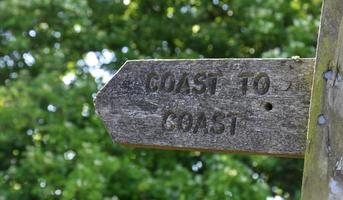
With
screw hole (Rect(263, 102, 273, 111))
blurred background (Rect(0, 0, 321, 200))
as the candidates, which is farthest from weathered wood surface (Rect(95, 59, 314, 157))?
blurred background (Rect(0, 0, 321, 200))

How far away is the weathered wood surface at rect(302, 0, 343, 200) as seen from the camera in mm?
1816

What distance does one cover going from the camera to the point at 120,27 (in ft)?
22.3

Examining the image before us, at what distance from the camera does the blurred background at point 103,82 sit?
5.62 metres

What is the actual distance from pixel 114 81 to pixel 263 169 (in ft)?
12.9

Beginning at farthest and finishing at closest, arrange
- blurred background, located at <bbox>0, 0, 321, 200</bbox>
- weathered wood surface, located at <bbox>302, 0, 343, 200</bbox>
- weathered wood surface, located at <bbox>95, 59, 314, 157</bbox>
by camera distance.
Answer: blurred background, located at <bbox>0, 0, 321, 200</bbox> → weathered wood surface, located at <bbox>95, 59, 314, 157</bbox> → weathered wood surface, located at <bbox>302, 0, 343, 200</bbox>

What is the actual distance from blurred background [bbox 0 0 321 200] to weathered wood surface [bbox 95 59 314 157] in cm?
323

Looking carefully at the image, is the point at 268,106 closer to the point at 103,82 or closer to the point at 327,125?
the point at 327,125

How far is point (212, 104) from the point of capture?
202cm

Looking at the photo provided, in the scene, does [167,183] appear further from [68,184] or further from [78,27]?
[78,27]

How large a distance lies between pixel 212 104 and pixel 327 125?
0.31 meters

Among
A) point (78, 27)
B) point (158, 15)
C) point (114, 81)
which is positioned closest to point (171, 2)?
point (158, 15)

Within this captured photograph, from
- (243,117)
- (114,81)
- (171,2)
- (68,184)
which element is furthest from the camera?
(171,2)

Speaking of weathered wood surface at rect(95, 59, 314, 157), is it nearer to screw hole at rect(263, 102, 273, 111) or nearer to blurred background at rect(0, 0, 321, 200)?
screw hole at rect(263, 102, 273, 111)

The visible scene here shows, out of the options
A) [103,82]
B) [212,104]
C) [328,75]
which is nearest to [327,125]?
[328,75]
